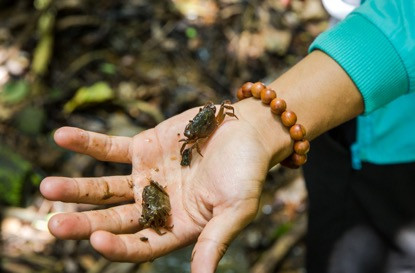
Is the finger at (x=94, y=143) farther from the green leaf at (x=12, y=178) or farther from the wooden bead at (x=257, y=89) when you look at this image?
the green leaf at (x=12, y=178)

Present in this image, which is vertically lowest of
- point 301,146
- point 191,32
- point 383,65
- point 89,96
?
point 191,32

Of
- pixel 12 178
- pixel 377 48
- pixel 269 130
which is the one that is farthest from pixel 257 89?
pixel 12 178

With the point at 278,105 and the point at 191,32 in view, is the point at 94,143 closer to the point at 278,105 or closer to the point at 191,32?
the point at 278,105

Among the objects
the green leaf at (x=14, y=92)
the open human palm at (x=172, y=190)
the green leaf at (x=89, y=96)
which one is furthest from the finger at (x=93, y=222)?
the green leaf at (x=14, y=92)

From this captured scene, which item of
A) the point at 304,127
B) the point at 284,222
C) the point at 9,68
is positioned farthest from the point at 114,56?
the point at 304,127

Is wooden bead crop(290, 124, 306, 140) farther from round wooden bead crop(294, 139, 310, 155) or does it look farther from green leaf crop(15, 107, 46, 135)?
green leaf crop(15, 107, 46, 135)

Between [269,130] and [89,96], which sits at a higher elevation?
[269,130]
